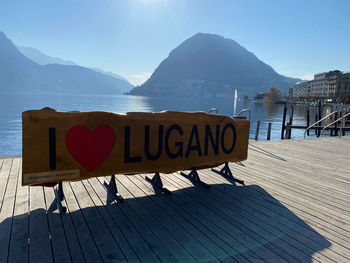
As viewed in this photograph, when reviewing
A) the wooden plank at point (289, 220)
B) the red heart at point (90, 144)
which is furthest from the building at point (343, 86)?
the red heart at point (90, 144)

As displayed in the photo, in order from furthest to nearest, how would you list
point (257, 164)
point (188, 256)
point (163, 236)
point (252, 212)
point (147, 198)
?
1. point (257, 164)
2. point (147, 198)
3. point (252, 212)
4. point (163, 236)
5. point (188, 256)

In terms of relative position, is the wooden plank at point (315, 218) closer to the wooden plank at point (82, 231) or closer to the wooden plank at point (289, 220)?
the wooden plank at point (289, 220)

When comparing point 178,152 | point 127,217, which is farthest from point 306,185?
point 127,217

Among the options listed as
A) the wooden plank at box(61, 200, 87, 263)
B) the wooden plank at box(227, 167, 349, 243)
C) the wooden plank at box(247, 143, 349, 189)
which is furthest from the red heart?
the wooden plank at box(247, 143, 349, 189)

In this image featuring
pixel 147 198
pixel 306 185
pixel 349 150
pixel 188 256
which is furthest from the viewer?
pixel 349 150

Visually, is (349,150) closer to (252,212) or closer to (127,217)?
(252,212)

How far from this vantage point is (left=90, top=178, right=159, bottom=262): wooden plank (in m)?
2.65

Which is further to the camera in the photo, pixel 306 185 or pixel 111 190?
pixel 306 185

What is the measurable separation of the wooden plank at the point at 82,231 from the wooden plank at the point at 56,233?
0.52ft

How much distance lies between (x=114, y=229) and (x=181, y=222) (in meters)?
0.92

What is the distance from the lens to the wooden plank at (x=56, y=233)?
2593 mm

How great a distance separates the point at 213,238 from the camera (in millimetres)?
3045

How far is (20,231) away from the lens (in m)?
3.03

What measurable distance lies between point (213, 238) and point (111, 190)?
6.74 feet
